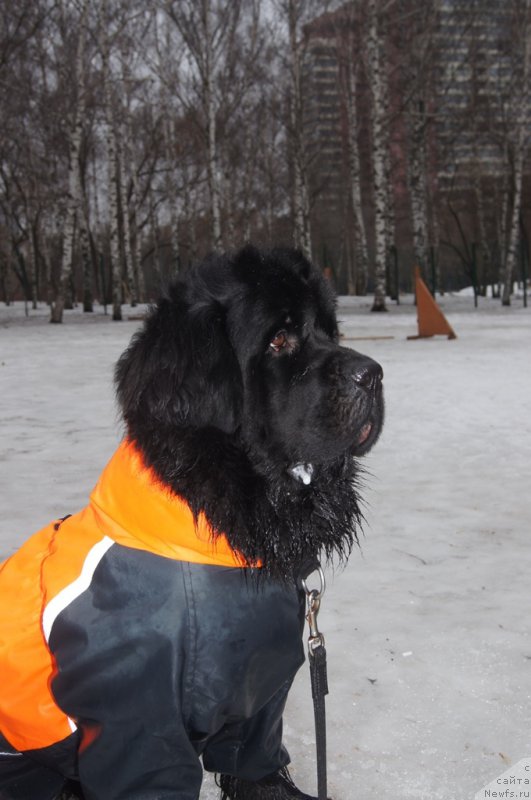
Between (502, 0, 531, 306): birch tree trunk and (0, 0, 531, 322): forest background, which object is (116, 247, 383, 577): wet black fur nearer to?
(0, 0, 531, 322): forest background

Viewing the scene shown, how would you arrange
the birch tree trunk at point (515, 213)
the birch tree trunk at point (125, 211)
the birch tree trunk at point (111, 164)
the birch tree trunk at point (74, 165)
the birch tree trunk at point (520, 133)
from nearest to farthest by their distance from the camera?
the birch tree trunk at point (74, 165)
the birch tree trunk at point (111, 164)
the birch tree trunk at point (520, 133)
the birch tree trunk at point (515, 213)
the birch tree trunk at point (125, 211)

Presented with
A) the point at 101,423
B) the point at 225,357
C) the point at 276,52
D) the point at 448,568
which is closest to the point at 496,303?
the point at 276,52

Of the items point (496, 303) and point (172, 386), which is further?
point (496, 303)

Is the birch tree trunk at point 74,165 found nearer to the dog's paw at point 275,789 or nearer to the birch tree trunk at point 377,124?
the birch tree trunk at point 377,124

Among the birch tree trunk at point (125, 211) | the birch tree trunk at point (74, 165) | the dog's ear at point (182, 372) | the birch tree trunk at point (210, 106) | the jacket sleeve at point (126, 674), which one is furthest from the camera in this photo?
the birch tree trunk at point (125, 211)

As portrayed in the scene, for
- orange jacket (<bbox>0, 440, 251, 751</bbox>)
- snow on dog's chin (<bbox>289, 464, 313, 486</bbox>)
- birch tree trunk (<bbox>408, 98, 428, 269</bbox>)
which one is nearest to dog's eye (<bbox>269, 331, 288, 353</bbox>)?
snow on dog's chin (<bbox>289, 464, 313, 486</bbox>)

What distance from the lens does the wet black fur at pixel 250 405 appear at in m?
1.83

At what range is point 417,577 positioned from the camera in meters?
3.29

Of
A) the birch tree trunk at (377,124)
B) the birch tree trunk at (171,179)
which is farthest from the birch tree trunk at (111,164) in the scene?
the birch tree trunk at (171,179)

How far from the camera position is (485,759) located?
7.03 ft

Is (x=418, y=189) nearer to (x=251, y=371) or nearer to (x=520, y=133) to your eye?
(x=520, y=133)

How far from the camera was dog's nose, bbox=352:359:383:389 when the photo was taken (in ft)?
6.35

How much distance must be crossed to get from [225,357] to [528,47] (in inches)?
879

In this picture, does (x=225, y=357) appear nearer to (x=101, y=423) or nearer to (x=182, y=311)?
(x=182, y=311)
